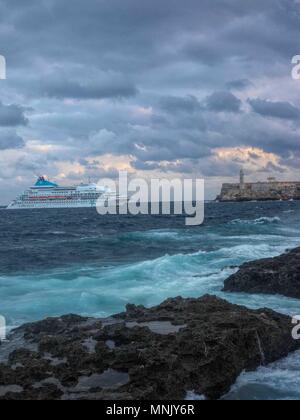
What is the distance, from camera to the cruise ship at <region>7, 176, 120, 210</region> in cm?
13138

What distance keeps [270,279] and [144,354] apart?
31.7ft

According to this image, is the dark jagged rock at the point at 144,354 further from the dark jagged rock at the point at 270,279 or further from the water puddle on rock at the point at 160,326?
the dark jagged rock at the point at 270,279

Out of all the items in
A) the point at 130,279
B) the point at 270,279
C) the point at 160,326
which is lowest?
the point at 130,279

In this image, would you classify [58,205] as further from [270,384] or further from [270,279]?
[270,384]

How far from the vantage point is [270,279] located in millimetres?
17672

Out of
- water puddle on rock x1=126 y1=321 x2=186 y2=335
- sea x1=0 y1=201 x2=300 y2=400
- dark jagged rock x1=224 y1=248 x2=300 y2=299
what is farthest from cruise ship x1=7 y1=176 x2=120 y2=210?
water puddle on rock x1=126 y1=321 x2=186 y2=335

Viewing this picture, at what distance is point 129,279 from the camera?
72.1 ft

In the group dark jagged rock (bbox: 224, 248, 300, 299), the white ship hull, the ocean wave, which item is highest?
dark jagged rock (bbox: 224, 248, 300, 299)

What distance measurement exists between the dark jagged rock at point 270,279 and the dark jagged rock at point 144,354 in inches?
213

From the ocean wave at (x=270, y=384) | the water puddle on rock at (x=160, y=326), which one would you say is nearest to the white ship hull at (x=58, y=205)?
the water puddle on rock at (x=160, y=326)

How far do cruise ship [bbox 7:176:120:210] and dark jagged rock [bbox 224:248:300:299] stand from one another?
11335cm

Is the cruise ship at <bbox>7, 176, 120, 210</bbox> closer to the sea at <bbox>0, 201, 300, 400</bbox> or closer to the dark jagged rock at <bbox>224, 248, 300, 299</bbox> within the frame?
the sea at <bbox>0, 201, 300, 400</bbox>

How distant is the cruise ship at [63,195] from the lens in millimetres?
131375

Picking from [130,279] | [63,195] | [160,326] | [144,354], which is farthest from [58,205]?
[144,354]
